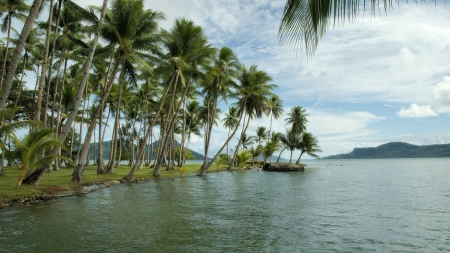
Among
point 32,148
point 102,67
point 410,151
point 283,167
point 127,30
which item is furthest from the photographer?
point 410,151

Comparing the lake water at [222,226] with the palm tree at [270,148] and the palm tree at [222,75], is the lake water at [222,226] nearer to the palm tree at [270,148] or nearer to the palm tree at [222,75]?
the palm tree at [222,75]

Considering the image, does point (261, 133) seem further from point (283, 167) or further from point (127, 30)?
point (127, 30)

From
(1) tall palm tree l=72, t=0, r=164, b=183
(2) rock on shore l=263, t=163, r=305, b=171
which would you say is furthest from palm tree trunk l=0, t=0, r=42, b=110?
(2) rock on shore l=263, t=163, r=305, b=171

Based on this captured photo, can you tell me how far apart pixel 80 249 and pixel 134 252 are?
117 cm

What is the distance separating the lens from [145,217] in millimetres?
9945

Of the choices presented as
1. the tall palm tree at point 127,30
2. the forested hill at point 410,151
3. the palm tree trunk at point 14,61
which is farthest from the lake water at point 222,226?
the forested hill at point 410,151

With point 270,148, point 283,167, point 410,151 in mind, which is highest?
point 410,151

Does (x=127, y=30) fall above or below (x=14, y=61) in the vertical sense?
above

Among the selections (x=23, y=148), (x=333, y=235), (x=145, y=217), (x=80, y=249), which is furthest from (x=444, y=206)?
(x=23, y=148)

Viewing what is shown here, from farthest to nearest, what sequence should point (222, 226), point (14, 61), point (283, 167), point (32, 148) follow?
1. point (283, 167)
2. point (32, 148)
3. point (14, 61)
4. point (222, 226)

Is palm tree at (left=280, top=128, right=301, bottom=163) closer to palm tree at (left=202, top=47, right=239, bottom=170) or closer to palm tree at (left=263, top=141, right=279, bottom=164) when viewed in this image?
palm tree at (left=263, top=141, right=279, bottom=164)

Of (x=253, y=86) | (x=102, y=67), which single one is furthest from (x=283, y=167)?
(x=102, y=67)

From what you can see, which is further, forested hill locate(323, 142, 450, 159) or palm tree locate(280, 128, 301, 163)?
forested hill locate(323, 142, 450, 159)

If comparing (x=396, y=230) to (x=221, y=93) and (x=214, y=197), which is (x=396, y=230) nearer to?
(x=214, y=197)
